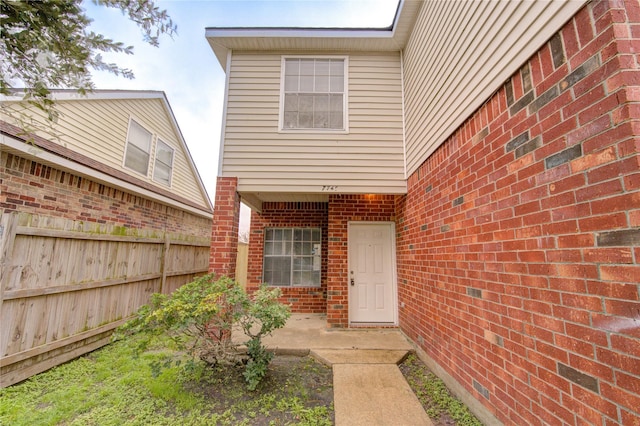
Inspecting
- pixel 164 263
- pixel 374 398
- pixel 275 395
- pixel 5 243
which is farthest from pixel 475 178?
pixel 164 263

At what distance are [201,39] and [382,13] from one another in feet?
11.3

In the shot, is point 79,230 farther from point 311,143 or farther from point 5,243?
point 311,143

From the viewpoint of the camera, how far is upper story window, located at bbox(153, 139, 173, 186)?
8161 mm

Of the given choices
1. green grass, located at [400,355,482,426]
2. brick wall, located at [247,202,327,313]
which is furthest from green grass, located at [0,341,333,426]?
A: brick wall, located at [247,202,327,313]

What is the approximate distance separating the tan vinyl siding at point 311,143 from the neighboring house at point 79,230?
97.0 inches

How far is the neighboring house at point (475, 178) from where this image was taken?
1.38 m

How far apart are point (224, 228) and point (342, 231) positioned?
92.7 inches

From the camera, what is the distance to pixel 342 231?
5.45 metres

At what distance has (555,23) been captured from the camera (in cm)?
171

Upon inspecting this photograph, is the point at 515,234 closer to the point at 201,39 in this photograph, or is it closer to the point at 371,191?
the point at 371,191

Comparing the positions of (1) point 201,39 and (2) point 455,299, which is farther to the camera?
(1) point 201,39

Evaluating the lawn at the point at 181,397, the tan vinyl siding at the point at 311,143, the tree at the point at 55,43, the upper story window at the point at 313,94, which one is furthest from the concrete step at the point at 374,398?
the upper story window at the point at 313,94

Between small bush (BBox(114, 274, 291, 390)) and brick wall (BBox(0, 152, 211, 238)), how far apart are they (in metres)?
2.89

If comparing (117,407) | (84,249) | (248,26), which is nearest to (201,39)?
(248,26)
